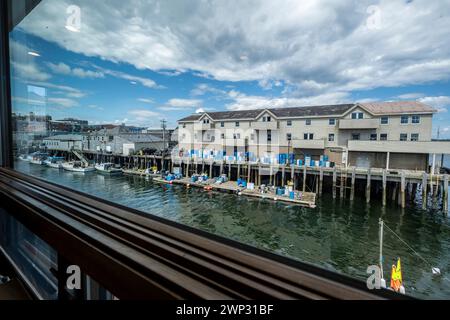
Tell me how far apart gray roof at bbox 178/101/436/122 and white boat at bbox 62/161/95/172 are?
38.5 inches

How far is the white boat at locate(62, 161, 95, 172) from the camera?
5.51ft

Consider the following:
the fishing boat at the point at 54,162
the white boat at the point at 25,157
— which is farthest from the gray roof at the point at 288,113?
the white boat at the point at 25,157

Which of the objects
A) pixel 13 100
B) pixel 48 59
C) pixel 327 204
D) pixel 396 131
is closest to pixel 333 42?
pixel 396 131

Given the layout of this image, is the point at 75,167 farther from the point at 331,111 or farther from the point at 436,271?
the point at 436,271

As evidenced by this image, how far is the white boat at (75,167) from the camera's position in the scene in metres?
1.68

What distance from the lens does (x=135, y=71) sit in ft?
4.28

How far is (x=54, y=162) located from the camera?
1.73 meters

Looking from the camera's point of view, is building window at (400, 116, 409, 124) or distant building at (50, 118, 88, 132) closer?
building window at (400, 116, 409, 124)

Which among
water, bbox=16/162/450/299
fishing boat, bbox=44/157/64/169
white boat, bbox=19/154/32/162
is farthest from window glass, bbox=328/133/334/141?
white boat, bbox=19/154/32/162

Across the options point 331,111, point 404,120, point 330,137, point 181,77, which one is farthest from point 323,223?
point 181,77

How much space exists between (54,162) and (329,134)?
2.49 metres

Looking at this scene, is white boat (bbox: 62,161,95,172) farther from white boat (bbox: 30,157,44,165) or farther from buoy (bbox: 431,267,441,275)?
buoy (bbox: 431,267,441,275)

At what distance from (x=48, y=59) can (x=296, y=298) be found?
2.06m

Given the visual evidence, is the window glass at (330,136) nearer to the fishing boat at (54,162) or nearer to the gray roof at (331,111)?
the gray roof at (331,111)
